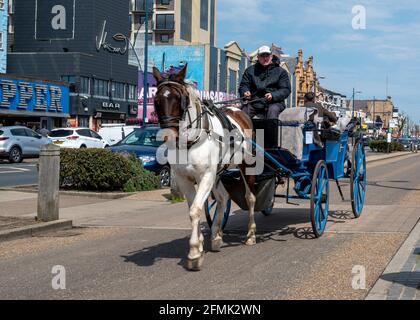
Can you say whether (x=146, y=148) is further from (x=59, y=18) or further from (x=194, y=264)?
(x=59, y=18)

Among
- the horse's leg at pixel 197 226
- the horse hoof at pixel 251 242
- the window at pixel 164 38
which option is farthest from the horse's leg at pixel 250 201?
the window at pixel 164 38

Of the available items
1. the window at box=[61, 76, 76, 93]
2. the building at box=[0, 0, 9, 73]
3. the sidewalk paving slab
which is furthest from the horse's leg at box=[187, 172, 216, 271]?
the building at box=[0, 0, 9, 73]

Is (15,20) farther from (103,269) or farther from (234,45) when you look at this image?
(103,269)

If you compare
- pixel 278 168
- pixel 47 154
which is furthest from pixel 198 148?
pixel 47 154

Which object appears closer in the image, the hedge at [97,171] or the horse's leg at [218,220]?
the horse's leg at [218,220]

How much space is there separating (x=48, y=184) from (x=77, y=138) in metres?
25.1

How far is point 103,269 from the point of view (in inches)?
303

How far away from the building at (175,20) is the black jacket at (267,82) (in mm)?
82446

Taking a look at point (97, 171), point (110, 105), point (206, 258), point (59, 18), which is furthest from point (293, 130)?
point (59, 18)

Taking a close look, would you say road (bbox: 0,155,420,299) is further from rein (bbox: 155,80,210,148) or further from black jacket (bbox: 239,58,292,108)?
black jacket (bbox: 239,58,292,108)

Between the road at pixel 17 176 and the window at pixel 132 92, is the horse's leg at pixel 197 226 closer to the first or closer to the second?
the road at pixel 17 176

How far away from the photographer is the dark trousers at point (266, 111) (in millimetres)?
9734

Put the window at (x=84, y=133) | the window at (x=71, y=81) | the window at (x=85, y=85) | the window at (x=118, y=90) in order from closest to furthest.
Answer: the window at (x=84, y=133)
the window at (x=71, y=81)
the window at (x=85, y=85)
the window at (x=118, y=90)
